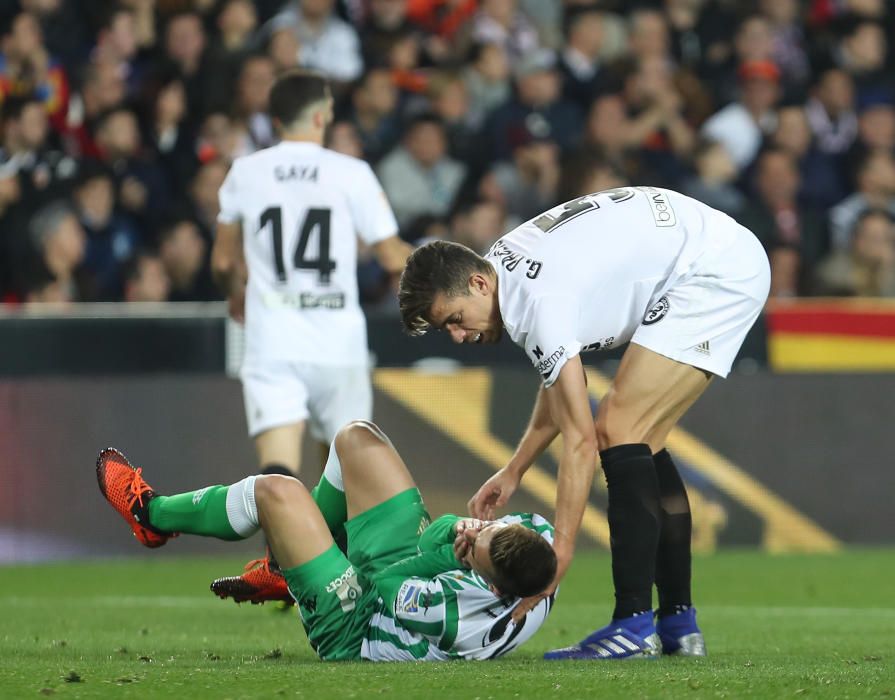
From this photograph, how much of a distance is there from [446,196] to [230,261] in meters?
4.66

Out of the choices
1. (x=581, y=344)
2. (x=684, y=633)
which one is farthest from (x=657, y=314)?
(x=684, y=633)

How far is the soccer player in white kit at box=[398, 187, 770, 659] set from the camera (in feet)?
17.3

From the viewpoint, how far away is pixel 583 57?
45.2 ft

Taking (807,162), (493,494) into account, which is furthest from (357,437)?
(807,162)

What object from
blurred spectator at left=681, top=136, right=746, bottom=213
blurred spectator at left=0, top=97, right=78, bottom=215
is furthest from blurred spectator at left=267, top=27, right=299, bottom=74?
blurred spectator at left=681, top=136, right=746, bottom=213

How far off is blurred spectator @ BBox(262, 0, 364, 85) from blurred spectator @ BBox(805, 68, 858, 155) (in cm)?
386

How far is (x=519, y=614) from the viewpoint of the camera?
5289 mm

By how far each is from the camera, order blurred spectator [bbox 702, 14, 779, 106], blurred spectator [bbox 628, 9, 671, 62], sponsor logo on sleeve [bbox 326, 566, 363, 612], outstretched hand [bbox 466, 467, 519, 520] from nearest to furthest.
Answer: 1. sponsor logo on sleeve [bbox 326, 566, 363, 612]
2. outstretched hand [bbox 466, 467, 519, 520]
3. blurred spectator [bbox 628, 9, 671, 62]
4. blurred spectator [bbox 702, 14, 779, 106]

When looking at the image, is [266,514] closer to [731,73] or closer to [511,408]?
[511,408]

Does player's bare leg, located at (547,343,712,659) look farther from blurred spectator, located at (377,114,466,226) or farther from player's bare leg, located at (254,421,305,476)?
blurred spectator, located at (377,114,466,226)

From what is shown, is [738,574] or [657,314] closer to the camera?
[657,314]

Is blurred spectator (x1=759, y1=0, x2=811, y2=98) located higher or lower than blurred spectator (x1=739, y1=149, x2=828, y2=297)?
higher

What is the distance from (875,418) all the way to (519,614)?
626cm

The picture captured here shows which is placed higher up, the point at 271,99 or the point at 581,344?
the point at 271,99
